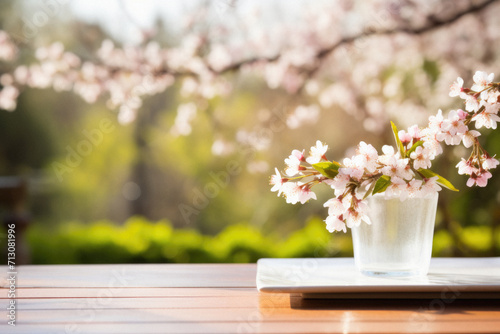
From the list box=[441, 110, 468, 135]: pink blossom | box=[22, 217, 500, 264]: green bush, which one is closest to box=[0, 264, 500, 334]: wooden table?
box=[441, 110, 468, 135]: pink blossom

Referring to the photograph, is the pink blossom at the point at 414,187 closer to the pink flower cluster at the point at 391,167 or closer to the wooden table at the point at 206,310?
the pink flower cluster at the point at 391,167

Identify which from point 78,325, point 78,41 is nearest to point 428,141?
point 78,325

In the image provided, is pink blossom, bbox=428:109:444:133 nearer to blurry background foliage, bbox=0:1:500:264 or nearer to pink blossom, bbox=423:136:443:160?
pink blossom, bbox=423:136:443:160

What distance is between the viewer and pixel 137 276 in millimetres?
889

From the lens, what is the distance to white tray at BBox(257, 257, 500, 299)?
67cm

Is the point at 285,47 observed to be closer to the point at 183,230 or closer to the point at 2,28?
the point at 183,230

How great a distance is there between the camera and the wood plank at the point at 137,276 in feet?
2.70

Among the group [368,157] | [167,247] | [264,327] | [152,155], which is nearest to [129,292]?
[264,327]

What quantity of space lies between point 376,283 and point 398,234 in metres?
0.09

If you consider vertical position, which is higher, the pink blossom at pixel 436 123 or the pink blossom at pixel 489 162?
the pink blossom at pixel 436 123

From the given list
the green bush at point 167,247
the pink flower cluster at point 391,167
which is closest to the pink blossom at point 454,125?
the pink flower cluster at point 391,167

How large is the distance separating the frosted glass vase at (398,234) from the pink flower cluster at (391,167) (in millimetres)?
19

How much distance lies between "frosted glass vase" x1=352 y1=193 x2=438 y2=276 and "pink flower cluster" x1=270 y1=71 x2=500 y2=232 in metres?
0.02

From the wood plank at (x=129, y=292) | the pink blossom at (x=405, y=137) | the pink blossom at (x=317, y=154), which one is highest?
the pink blossom at (x=405, y=137)
